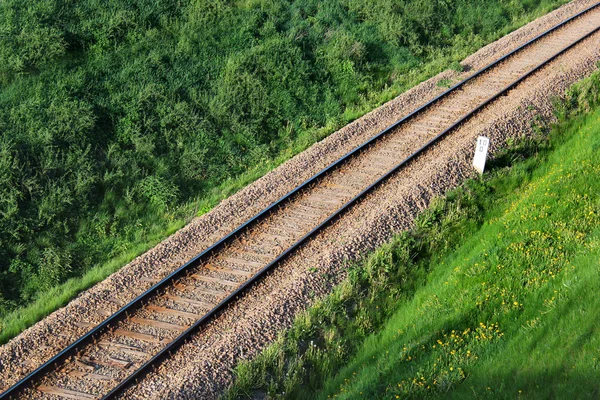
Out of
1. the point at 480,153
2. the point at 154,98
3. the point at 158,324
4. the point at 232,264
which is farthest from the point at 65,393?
the point at 154,98

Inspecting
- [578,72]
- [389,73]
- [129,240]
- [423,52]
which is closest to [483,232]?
[129,240]

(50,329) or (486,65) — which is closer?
(50,329)

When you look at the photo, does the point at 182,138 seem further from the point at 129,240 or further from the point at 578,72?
the point at 578,72

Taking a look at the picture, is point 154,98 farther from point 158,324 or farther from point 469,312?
point 469,312

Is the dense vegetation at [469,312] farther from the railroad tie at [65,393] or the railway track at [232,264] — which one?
the railroad tie at [65,393]

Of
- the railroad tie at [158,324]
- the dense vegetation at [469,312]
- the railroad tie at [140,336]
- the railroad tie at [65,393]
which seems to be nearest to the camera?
the dense vegetation at [469,312]

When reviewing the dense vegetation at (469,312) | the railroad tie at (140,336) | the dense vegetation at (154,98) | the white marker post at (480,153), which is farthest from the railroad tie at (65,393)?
the white marker post at (480,153)

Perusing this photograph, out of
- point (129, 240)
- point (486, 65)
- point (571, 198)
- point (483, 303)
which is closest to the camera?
point (483, 303)
